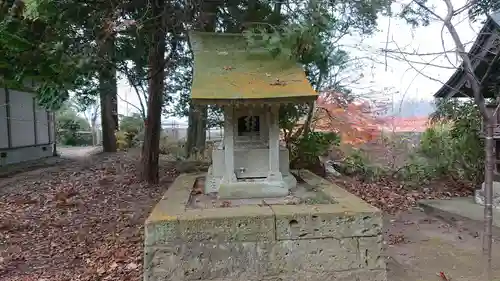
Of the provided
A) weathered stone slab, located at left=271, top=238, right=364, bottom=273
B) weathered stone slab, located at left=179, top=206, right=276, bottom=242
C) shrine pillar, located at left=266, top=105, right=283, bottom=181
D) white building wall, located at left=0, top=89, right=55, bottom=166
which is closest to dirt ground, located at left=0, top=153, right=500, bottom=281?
weathered stone slab, located at left=271, top=238, right=364, bottom=273

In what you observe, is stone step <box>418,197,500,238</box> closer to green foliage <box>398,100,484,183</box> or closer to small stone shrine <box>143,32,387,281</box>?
green foliage <box>398,100,484,183</box>

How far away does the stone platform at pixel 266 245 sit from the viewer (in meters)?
3.65

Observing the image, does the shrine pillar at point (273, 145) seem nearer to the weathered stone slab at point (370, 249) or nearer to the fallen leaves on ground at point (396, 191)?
the weathered stone slab at point (370, 249)

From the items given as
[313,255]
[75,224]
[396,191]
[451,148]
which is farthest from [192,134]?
[313,255]

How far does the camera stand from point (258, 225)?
3721mm

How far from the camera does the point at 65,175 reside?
31.1 feet

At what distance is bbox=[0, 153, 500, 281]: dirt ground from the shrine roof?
2.09m

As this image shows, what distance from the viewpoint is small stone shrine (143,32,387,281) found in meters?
3.67

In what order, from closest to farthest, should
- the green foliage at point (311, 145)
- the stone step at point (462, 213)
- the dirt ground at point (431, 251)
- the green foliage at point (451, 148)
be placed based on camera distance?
the dirt ground at point (431, 251)
the stone step at point (462, 213)
the green foliage at point (311, 145)
the green foliage at point (451, 148)

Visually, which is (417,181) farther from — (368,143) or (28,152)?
(28,152)

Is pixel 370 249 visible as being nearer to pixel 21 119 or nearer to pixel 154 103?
pixel 154 103

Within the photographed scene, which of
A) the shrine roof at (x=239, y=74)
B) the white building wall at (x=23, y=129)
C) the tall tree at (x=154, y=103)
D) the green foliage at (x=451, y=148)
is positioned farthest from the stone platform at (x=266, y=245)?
the white building wall at (x=23, y=129)

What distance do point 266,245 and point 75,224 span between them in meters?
3.60

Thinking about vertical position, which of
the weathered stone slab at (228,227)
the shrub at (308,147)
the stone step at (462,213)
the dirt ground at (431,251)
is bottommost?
the dirt ground at (431,251)
